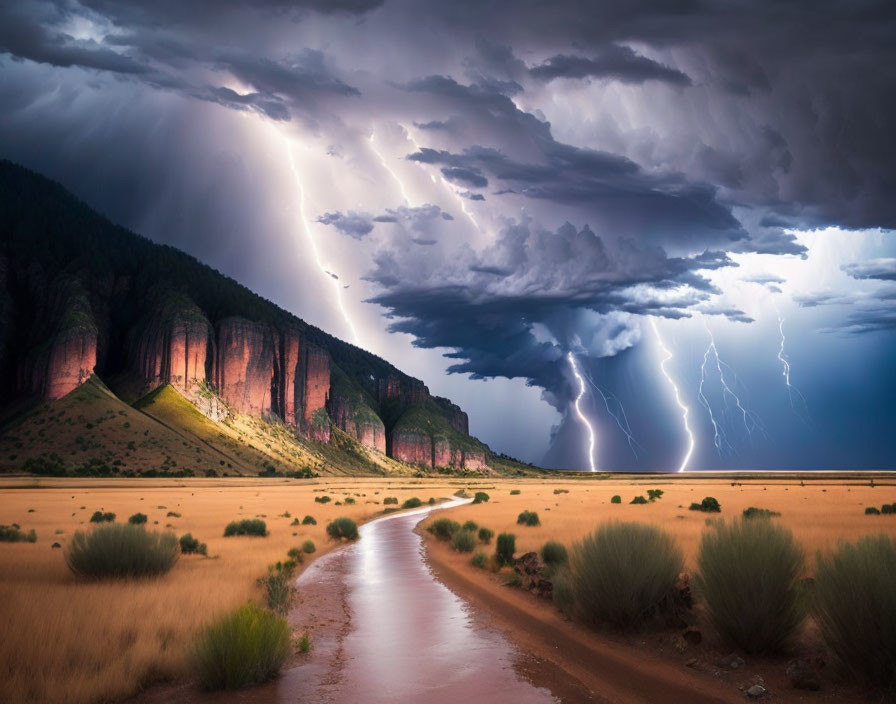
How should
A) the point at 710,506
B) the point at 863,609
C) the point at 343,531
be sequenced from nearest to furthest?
the point at 863,609
the point at 343,531
the point at 710,506

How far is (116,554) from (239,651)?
10.0 m

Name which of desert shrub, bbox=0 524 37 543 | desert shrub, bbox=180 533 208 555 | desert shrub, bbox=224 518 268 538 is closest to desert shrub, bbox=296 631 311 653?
desert shrub, bbox=180 533 208 555

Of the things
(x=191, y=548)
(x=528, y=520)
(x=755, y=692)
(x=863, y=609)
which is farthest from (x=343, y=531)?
(x=863, y=609)

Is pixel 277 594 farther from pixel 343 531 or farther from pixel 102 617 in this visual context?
pixel 343 531

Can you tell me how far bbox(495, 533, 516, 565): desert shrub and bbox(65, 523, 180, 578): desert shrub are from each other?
10.2 metres

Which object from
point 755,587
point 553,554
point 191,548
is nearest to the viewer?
point 755,587

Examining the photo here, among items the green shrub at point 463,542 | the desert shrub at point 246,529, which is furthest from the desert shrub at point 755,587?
the desert shrub at point 246,529

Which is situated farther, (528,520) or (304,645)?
(528,520)

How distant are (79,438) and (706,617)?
12487 centimetres

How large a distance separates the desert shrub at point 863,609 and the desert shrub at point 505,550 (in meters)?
13.2

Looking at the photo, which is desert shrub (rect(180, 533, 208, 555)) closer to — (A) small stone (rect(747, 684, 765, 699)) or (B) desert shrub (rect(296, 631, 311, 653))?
(B) desert shrub (rect(296, 631, 311, 653))

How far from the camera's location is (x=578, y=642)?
12336mm

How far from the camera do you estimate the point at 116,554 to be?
58.5 feet

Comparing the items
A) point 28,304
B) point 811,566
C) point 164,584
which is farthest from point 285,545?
point 28,304
